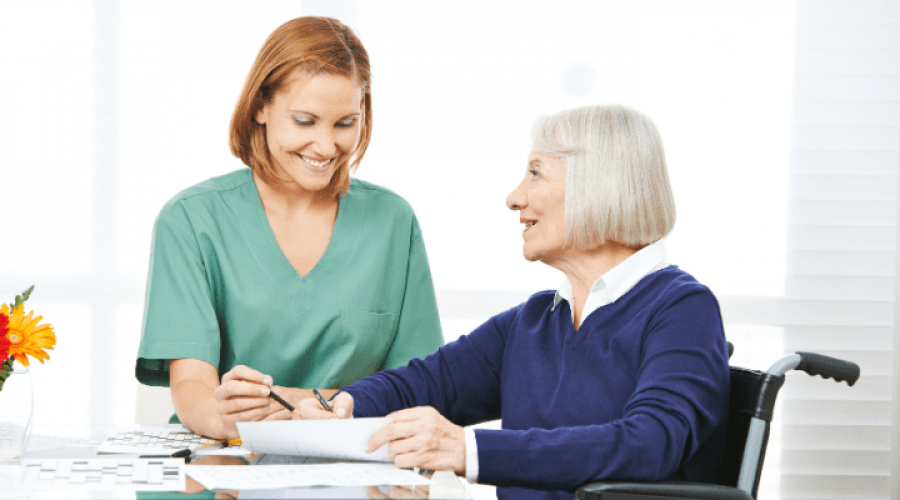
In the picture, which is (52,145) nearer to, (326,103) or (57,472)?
(326,103)

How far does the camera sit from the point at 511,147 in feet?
8.71

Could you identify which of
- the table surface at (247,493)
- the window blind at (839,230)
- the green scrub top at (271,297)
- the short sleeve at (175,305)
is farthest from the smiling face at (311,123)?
the window blind at (839,230)

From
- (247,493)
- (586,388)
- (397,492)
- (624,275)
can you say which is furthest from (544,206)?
(247,493)

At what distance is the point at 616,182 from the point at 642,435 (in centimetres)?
42

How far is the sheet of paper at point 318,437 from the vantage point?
3.51ft

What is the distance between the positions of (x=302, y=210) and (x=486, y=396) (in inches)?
22.3

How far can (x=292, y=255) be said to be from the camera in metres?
1.60

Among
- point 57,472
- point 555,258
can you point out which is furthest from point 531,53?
point 57,472

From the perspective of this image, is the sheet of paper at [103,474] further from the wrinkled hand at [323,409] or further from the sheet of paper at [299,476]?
the wrinkled hand at [323,409]

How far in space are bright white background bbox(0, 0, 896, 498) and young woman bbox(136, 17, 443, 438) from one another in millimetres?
986

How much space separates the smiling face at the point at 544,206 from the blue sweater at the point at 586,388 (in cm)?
12

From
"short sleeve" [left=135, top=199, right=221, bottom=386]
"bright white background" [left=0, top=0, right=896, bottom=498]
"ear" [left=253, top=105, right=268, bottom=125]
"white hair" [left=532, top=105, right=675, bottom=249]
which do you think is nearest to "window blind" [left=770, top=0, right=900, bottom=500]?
"bright white background" [left=0, top=0, right=896, bottom=498]

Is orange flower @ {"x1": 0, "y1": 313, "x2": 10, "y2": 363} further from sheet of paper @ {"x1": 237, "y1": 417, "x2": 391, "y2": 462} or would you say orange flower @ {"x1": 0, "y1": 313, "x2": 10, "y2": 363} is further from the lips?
the lips

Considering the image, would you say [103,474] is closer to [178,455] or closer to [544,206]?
[178,455]
